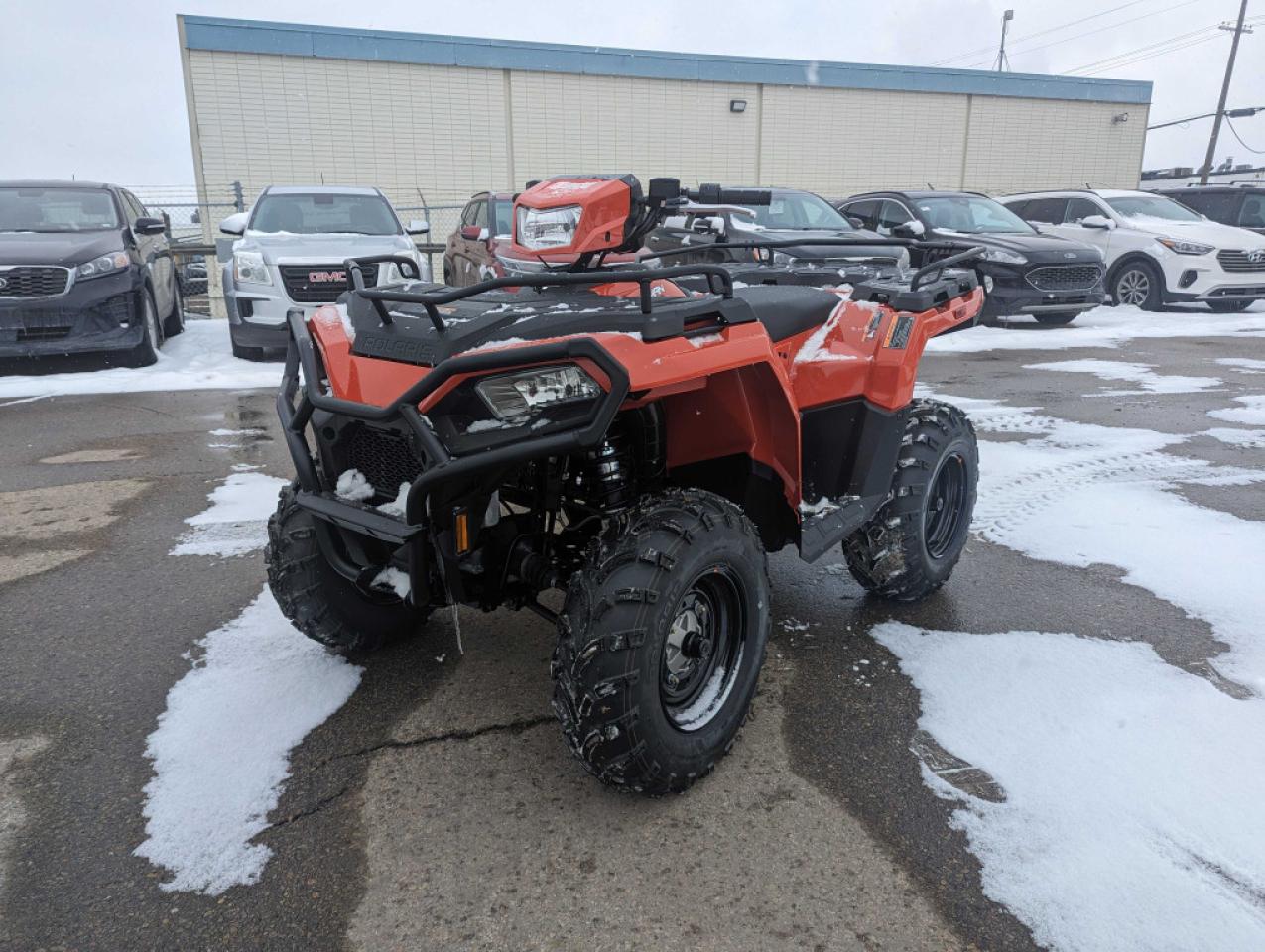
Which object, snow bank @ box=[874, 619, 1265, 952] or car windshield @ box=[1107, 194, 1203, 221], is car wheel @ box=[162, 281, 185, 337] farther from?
car windshield @ box=[1107, 194, 1203, 221]

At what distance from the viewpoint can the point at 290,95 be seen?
20.9 m

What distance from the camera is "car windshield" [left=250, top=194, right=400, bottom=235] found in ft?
31.4

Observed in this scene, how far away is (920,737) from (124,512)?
4002 millimetres

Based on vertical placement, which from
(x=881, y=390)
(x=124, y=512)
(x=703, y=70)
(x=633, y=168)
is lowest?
(x=124, y=512)

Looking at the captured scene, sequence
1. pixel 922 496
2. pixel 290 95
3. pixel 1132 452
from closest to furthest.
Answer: pixel 922 496
pixel 1132 452
pixel 290 95

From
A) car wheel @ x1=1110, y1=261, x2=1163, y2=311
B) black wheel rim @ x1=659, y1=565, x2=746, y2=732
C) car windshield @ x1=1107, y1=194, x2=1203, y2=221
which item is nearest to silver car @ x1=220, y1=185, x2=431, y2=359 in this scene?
black wheel rim @ x1=659, y1=565, x2=746, y2=732

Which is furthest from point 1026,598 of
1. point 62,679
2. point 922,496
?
point 62,679

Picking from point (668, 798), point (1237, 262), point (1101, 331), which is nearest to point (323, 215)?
point (668, 798)

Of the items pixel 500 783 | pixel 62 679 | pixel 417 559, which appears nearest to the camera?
pixel 417 559

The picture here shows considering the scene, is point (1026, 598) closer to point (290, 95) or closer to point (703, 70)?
point (290, 95)

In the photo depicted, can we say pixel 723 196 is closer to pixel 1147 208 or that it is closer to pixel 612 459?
pixel 612 459

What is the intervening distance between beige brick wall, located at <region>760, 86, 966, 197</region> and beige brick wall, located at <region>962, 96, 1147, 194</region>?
94 centimetres

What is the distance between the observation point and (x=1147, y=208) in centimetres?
1345

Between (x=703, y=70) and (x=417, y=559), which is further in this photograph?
(x=703, y=70)
